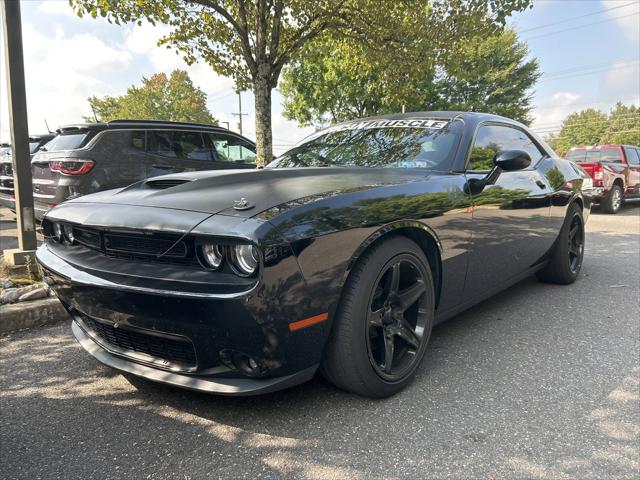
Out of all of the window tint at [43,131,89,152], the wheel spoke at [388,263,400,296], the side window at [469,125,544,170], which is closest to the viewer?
the wheel spoke at [388,263,400,296]

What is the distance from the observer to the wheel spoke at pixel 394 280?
2205mm

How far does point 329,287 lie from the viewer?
1.87 meters

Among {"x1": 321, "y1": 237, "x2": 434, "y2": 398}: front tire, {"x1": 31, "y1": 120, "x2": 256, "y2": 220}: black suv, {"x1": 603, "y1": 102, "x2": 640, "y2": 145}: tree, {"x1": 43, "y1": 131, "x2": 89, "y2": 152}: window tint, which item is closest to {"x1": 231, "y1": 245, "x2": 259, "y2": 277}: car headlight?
{"x1": 321, "y1": 237, "x2": 434, "y2": 398}: front tire

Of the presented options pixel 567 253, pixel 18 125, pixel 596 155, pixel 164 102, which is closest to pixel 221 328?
pixel 18 125

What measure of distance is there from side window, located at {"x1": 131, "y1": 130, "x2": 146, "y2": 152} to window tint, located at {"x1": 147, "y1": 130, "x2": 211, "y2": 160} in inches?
3.5

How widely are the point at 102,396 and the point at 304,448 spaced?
1.14 meters

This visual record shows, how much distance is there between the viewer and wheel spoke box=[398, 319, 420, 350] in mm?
2307

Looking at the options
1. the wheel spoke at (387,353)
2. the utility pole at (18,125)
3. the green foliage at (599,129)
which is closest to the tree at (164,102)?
the utility pole at (18,125)

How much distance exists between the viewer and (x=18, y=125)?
400 centimetres

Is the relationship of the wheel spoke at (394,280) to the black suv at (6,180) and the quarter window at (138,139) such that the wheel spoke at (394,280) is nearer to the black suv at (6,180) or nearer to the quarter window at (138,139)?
the quarter window at (138,139)

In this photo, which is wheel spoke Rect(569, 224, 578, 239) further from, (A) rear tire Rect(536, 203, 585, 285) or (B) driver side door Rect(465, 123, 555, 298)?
(B) driver side door Rect(465, 123, 555, 298)

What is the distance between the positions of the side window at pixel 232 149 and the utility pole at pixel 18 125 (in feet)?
11.6

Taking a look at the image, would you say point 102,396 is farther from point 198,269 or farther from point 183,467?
point 198,269

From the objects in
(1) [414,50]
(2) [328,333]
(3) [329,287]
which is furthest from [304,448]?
(1) [414,50]
